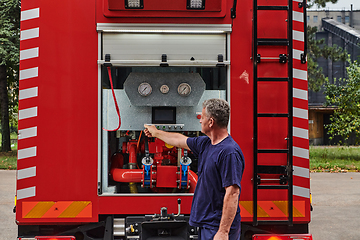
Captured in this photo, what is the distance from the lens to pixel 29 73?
101 inches

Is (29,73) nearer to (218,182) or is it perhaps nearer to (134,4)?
(134,4)

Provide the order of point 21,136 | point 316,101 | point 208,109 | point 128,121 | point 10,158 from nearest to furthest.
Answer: point 208,109 → point 21,136 → point 128,121 → point 10,158 → point 316,101

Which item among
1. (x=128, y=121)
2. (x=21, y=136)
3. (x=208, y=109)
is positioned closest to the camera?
(x=208, y=109)

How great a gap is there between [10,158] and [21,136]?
583 inches

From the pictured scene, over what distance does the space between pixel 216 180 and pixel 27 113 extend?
61.7 inches

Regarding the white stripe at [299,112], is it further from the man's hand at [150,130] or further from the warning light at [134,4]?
the warning light at [134,4]

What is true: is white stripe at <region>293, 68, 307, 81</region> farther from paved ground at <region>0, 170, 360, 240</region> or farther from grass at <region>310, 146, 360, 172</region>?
grass at <region>310, 146, 360, 172</region>

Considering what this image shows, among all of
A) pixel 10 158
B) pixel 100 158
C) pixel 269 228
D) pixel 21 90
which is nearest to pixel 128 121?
pixel 100 158

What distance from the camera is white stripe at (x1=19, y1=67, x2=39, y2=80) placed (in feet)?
8.39

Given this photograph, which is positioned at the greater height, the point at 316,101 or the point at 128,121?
the point at 316,101

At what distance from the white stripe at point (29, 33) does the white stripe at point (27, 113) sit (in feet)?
1.87

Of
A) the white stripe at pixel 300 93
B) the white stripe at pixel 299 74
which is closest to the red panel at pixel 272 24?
the white stripe at pixel 299 74

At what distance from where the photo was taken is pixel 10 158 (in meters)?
15.5

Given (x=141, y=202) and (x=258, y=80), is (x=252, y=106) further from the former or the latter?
(x=141, y=202)
